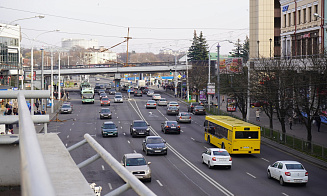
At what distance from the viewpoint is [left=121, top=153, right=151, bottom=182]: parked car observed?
25969mm

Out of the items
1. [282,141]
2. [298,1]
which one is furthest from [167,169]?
[298,1]

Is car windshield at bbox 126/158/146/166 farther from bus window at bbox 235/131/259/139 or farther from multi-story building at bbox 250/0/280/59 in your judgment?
multi-story building at bbox 250/0/280/59

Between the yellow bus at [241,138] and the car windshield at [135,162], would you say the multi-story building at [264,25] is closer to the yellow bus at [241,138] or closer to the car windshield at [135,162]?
the yellow bus at [241,138]

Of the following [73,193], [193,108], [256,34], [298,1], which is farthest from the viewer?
[256,34]

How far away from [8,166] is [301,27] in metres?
56.1

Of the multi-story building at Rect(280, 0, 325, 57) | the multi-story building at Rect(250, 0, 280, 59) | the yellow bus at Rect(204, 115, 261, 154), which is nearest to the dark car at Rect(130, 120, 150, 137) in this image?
the yellow bus at Rect(204, 115, 261, 154)

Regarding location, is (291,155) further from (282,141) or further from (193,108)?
(193,108)

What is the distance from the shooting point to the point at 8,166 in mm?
6617

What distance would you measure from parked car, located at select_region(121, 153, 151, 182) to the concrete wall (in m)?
19.2

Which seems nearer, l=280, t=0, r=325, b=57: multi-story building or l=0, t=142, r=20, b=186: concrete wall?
l=0, t=142, r=20, b=186: concrete wall

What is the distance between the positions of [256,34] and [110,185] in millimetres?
64456

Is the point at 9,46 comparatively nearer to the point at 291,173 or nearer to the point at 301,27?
the point at 301,27

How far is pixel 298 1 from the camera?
60.0 meters

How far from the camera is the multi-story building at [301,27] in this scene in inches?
2087
